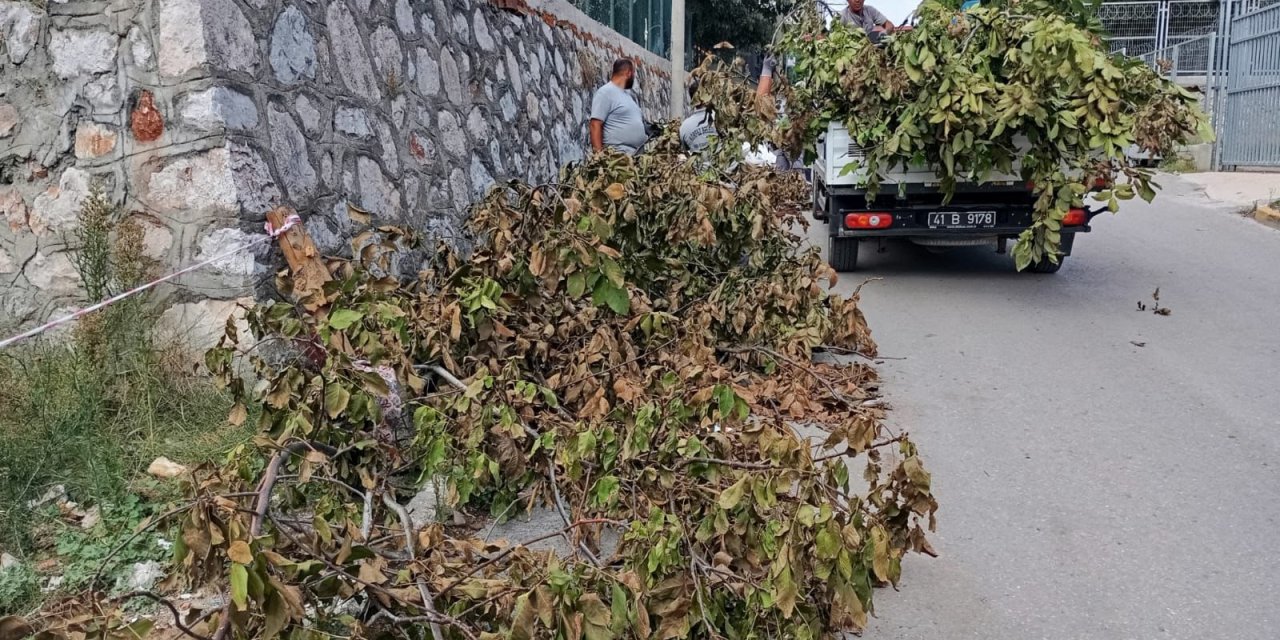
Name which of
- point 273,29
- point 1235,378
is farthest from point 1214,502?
point 273,29

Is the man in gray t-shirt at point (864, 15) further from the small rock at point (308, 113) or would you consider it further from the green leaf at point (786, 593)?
the green leaf at point (786, 593)

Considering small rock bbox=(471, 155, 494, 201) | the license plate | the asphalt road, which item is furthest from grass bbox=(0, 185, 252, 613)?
the license plate

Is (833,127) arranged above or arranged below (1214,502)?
above

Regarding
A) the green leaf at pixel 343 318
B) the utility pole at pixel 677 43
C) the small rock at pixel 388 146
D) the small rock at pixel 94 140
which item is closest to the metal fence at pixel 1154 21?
the utility pole at pixel 677 43

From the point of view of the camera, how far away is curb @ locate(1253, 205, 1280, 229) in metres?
12.1

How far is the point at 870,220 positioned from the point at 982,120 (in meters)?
1.56

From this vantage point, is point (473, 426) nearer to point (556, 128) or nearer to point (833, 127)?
point (833, 127)

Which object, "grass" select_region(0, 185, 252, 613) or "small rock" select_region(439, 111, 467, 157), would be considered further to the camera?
"small rock" select_region(439, 111, 467, 157)

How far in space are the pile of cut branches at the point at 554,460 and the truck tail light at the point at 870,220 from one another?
9.21 feet

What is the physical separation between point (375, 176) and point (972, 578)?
3827mm

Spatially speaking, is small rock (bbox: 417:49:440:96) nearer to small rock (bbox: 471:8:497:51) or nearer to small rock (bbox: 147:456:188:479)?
small rock (bbox: 471:8:497:51)

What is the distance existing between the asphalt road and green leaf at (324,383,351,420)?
6.08 ft

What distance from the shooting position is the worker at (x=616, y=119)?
9.20 meters

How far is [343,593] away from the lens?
248 centimetres
